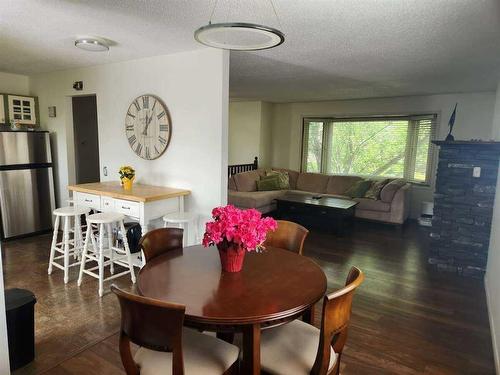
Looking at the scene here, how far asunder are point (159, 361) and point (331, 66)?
3490mm

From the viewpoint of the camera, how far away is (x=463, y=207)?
3.71 m

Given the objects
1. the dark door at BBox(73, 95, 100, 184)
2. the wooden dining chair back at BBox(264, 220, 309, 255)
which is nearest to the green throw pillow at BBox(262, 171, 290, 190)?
the dark door at BBox(73, 95, 100, 184)

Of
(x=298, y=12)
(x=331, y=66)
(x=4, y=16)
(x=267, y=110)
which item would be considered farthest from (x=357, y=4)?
(x=267, y=110)

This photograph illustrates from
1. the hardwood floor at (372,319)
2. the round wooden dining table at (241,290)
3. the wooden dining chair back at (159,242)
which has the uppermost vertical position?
the wooden dining chair back at (159,242)

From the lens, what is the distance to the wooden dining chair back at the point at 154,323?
1197 mm

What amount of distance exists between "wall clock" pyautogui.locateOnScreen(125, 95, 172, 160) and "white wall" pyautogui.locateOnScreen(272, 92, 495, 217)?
4.44 metres

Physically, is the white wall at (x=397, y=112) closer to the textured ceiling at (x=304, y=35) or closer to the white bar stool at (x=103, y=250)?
the textured ceiling at (x=304, y=35)

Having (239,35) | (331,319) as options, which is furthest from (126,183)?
(331,319)

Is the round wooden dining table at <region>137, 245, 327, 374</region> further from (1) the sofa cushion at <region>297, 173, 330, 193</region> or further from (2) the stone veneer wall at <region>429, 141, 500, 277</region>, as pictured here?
(1) the sofa cushion at <region>297, 173, 330, 193</region>

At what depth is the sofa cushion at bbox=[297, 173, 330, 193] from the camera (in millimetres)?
6902

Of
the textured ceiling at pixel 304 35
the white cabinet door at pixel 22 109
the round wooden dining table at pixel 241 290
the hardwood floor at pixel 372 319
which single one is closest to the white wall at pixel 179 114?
the textured ceiling at pixel 304 35

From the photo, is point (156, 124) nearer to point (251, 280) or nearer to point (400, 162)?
point (251, 280)

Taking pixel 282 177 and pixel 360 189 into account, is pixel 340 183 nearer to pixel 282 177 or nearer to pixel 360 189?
pixel 360 189

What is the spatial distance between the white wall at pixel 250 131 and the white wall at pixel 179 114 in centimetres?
388
